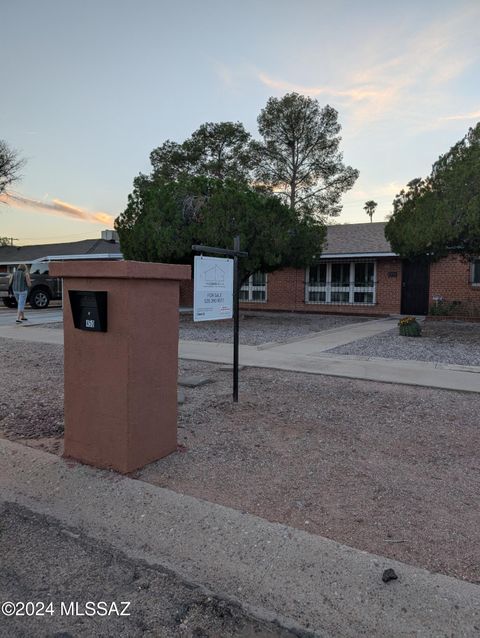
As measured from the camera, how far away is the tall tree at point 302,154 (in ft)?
84.3

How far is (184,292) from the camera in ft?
84.3

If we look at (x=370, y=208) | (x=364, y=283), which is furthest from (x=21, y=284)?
(x=370, y=208)

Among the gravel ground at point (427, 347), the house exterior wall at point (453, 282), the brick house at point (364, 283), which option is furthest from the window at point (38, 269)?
the house exterior wall at point (453, 282)

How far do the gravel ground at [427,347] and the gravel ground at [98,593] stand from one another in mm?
7348

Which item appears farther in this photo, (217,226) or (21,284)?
(21,284)

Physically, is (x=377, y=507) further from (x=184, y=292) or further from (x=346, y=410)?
(x=184, y=292)

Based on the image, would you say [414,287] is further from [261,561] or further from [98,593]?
[98,593]

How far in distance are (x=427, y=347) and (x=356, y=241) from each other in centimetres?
1196

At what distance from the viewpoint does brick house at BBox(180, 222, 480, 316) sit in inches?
719

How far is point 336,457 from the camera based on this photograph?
4066 mm

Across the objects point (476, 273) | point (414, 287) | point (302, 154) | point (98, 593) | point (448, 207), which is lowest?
point (98, 593)

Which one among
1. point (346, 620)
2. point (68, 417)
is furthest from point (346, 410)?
point (346, 620)

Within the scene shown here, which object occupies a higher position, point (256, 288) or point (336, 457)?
point (256, 288)

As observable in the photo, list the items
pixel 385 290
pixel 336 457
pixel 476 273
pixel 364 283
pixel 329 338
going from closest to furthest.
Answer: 1. pixel 336 457
2. pixel 329 338
3. pixel 476 273
4. pixel 385 290
5. pixel 364 283
